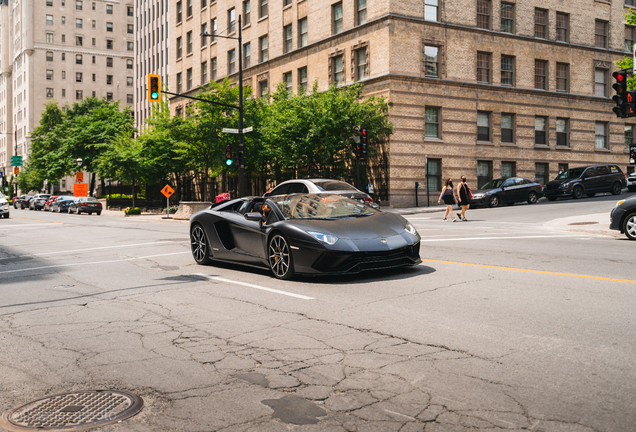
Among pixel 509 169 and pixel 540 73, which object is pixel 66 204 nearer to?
→ pixel 509 169

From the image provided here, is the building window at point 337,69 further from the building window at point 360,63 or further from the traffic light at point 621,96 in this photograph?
the traffic light at point 621,96

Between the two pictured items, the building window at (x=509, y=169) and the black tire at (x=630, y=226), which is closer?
the black tire at (x=630, y=226)

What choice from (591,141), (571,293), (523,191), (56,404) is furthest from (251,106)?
(56,404)

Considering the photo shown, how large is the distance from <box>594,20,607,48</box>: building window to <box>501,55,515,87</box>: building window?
27.3 ft

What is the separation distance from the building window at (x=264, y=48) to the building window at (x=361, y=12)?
11436 mm

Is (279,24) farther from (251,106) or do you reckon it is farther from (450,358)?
(450,358)

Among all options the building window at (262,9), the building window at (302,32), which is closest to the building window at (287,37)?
the building window at (302,32)

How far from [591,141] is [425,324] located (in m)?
43.3

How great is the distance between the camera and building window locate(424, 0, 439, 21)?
37625 millimetres

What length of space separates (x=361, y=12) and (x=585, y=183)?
17.1 metres

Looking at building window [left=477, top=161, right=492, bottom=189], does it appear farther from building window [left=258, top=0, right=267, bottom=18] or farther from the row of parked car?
the row of parked car

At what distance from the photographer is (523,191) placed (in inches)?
1304

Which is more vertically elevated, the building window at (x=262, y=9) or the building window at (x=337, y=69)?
the building window at (x=262, y=9)

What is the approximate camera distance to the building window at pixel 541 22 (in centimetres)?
4212
